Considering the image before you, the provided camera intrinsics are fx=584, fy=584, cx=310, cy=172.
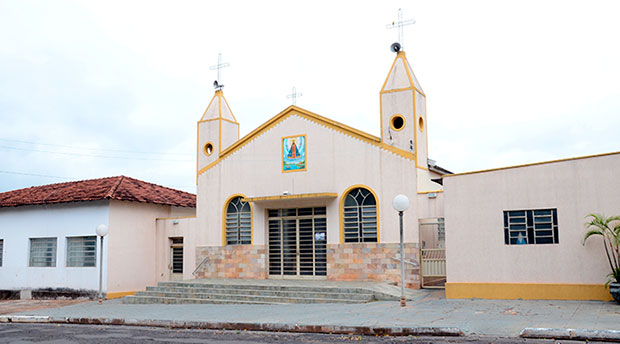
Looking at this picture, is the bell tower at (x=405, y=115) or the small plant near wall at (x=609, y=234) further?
the bell tower at (x=405, y=115)

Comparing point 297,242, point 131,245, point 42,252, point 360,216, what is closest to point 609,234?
point 360,216

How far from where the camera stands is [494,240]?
575 inches

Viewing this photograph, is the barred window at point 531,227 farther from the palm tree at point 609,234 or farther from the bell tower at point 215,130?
the bell tower at point 215,130

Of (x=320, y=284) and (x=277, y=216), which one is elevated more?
(x=277, y=216)

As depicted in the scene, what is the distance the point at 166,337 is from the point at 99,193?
11555mm

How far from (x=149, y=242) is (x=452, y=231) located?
39.9 ft

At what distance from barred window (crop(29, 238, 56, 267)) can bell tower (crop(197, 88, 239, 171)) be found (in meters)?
6.42

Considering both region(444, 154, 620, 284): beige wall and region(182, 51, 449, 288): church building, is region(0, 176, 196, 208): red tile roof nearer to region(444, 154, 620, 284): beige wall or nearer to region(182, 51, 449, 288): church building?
region(182, 51, 449, 288): church building

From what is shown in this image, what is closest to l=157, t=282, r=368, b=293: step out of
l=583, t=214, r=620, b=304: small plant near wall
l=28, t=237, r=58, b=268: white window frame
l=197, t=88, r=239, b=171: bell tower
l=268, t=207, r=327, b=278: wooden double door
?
l=268, t=207, r=327, b=278: wooden double door

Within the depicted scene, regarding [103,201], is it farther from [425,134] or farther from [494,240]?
[494,240]

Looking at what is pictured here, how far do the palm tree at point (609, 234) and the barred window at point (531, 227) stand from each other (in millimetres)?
804

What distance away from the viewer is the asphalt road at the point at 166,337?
984 cm

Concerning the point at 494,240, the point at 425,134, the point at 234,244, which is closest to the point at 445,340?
the point at 494,240

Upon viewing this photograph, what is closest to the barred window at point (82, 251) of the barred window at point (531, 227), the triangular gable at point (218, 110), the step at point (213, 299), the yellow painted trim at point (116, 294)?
the yellow painted trim at point (116, 294)
